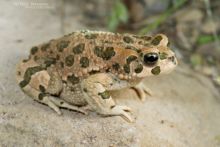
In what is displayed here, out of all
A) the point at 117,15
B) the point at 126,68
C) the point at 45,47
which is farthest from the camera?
the point at 117,15

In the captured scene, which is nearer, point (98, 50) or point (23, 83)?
point (98, 50)

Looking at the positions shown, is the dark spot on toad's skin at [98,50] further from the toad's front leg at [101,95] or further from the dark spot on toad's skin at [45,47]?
the dark spot on toad's skin at [45,47]

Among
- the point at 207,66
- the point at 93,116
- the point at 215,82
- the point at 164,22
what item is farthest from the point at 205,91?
the point at 93,116

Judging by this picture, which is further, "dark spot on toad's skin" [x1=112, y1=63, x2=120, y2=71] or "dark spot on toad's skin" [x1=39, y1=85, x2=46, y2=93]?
"dark spot on toad's skin" [x1=39, y1=85, x2=46, y2=93]

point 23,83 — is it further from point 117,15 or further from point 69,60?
point 117,15

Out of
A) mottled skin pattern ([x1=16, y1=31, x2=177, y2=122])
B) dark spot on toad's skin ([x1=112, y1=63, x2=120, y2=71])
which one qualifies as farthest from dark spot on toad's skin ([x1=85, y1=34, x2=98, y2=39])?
dark spot on toad's skin ([x1=112, y1=63, x2=120, y2=71])

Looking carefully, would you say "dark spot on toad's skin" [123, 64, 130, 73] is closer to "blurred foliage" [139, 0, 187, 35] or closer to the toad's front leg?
the toad's front leg

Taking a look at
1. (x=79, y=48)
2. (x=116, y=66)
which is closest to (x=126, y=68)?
(x=116, y=66)
